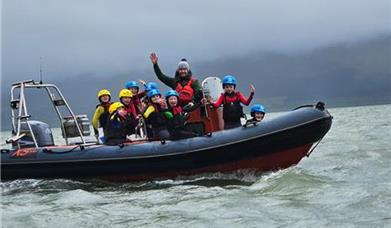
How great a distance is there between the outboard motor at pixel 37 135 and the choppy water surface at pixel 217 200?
1030 mm

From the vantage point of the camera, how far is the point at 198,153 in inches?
354

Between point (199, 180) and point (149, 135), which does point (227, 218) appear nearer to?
point (199, 180)

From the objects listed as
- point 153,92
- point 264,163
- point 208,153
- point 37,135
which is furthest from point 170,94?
point 37,135

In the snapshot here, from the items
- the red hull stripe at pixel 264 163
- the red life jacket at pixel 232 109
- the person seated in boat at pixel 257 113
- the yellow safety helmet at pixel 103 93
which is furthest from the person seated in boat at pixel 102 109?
the person seated in boat at pixel 257 113

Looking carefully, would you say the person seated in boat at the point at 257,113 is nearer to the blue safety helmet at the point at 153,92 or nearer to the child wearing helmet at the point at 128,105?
the blue safety helmet at the point at 153,92

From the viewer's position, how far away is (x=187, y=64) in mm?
10648

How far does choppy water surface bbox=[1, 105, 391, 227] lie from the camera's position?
20.4 ft

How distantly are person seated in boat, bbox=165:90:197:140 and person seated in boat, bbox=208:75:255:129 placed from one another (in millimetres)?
755

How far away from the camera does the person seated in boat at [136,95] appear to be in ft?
36.0

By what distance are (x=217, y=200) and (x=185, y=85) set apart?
12.0ft

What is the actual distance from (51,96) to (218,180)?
15.0 ft

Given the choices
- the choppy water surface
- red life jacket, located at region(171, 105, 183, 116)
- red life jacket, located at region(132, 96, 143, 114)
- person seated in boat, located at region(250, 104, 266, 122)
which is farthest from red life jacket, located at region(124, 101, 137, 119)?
person seated in boat, located at region(250, 104, 266, 122)

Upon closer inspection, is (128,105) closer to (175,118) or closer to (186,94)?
(186,94)

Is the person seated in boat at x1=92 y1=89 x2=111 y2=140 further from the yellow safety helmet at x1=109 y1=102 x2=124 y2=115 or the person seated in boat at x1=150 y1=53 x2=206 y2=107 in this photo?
the person seated in boat at x1=150 y1=53 x2=206 y2=107
